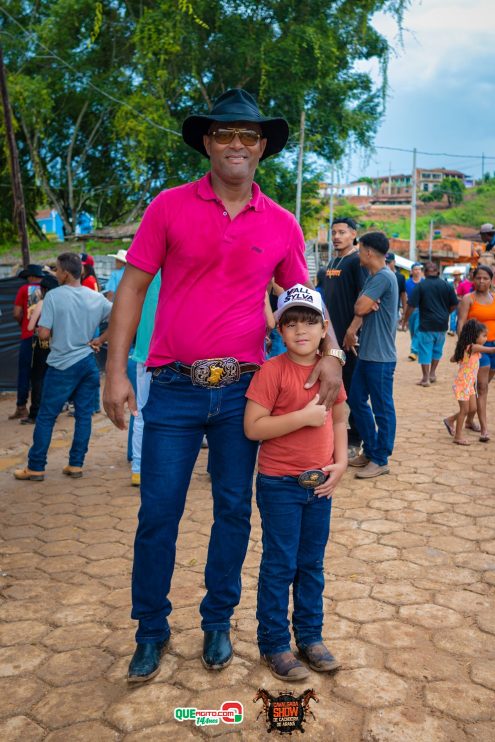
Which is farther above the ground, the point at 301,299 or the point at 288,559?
the point at 301,299

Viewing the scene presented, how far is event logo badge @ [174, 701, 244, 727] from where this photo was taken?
8.41ft

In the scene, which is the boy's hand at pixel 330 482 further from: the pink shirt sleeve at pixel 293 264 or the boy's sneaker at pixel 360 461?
the boy's sneaker at pixel 360 461

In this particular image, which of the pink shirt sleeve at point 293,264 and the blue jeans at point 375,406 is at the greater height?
the pink shirt sleeve at point 293,264

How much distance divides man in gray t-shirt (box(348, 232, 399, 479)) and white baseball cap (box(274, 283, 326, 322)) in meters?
3.08

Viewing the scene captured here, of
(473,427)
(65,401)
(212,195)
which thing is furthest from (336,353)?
(473,427)

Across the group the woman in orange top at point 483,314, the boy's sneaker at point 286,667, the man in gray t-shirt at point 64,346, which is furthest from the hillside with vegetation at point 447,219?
the boy's sneaker at point 286,667

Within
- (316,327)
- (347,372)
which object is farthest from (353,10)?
(316,327)

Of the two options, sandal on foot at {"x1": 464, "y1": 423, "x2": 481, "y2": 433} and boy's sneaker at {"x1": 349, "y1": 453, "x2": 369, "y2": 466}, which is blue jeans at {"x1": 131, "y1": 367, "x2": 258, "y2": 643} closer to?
boy's sneaker at {"x1": 349, "y1": 453, "x2": 369, "y2": 466}

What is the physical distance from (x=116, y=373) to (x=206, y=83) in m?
20.9

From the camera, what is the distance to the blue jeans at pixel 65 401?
5887mm

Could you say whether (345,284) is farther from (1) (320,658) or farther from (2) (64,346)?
(1) (320,658)

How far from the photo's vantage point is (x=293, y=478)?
2.84 m

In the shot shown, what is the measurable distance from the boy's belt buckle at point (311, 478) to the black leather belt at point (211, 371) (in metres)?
0.49

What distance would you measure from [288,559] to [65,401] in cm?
366
